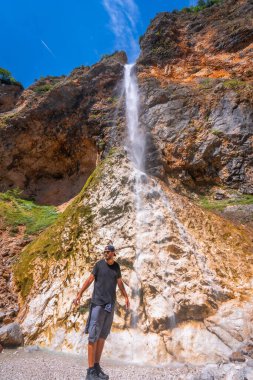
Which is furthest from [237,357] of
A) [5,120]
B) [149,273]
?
[5,120]

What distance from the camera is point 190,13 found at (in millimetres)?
29078

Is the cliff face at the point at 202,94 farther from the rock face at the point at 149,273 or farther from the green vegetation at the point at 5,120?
the green vegetation at the point at 5,120

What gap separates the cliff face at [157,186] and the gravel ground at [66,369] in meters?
0.50

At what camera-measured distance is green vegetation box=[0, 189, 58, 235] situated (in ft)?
45.8

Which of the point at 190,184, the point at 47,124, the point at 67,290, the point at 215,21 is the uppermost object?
the point at 215,21

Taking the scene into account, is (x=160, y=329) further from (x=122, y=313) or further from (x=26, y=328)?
(x=26, y=328)

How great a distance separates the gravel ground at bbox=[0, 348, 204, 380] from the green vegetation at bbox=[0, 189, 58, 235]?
25.2 ft

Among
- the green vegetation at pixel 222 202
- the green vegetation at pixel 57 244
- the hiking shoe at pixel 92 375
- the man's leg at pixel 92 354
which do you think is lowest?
the hiking shoe at pixel 92 375

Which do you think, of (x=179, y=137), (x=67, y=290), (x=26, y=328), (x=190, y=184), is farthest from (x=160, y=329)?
(x=179, y=137)

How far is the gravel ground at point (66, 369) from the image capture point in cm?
514

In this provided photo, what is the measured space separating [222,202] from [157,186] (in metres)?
5.03

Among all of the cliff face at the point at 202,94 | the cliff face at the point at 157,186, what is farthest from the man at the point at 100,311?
the cliff face at the point at 202,94

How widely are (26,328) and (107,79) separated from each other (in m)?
21.2

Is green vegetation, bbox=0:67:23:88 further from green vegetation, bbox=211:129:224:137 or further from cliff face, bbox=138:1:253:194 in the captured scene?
green vegetation, bbox=211:129:224:137
